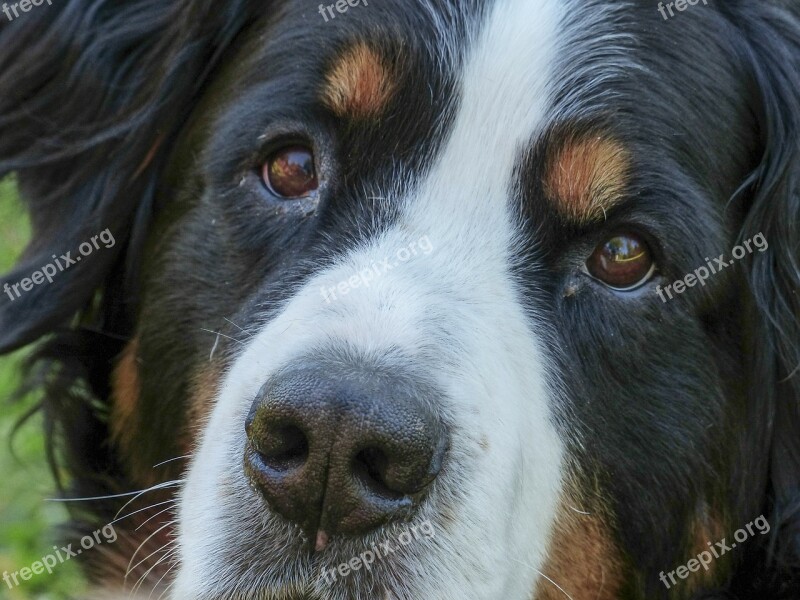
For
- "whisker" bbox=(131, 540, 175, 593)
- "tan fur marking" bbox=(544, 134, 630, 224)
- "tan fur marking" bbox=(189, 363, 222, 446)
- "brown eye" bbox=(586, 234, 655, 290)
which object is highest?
"tan fur marking" bbox=(544, 134, 630, 224)

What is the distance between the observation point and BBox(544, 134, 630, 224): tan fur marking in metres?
3.00

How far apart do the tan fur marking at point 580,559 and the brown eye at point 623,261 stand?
0.64m

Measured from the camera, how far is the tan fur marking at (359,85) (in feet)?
10.0

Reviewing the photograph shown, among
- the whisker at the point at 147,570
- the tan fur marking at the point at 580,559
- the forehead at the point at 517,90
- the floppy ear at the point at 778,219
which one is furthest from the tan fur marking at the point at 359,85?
the whisker at the point at 147,570

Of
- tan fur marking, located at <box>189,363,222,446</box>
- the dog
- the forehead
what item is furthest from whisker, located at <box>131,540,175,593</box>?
the forehead

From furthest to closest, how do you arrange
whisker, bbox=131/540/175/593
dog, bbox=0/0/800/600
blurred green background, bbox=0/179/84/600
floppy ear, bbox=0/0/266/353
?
blurred green background, bbox=0/179/84/600
floppy ear, bbox=0/0/266/353
whisker, bbox=131/540/175/593
dog, bbox=0/0/800/600

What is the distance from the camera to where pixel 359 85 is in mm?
3061

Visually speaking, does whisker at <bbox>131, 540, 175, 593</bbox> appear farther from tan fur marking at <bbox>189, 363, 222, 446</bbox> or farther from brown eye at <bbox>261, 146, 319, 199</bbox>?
brown eye at <bbox>261, 146, 319, 199</bbox>

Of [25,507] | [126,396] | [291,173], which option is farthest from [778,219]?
[25,507]

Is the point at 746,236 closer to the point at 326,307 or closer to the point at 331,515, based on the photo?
the point at 326,307

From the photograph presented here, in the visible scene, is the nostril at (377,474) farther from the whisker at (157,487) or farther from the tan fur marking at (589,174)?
the tan fur marking at (589,174)

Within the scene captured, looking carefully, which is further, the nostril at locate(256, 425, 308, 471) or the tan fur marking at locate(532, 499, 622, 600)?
the tan fur marking at locate(532, 499, 622, 600)

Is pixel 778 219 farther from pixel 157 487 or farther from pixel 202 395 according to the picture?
pixel 157 487

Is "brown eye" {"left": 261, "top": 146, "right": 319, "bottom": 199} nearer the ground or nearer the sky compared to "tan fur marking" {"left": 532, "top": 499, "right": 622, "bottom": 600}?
nearer the sky
